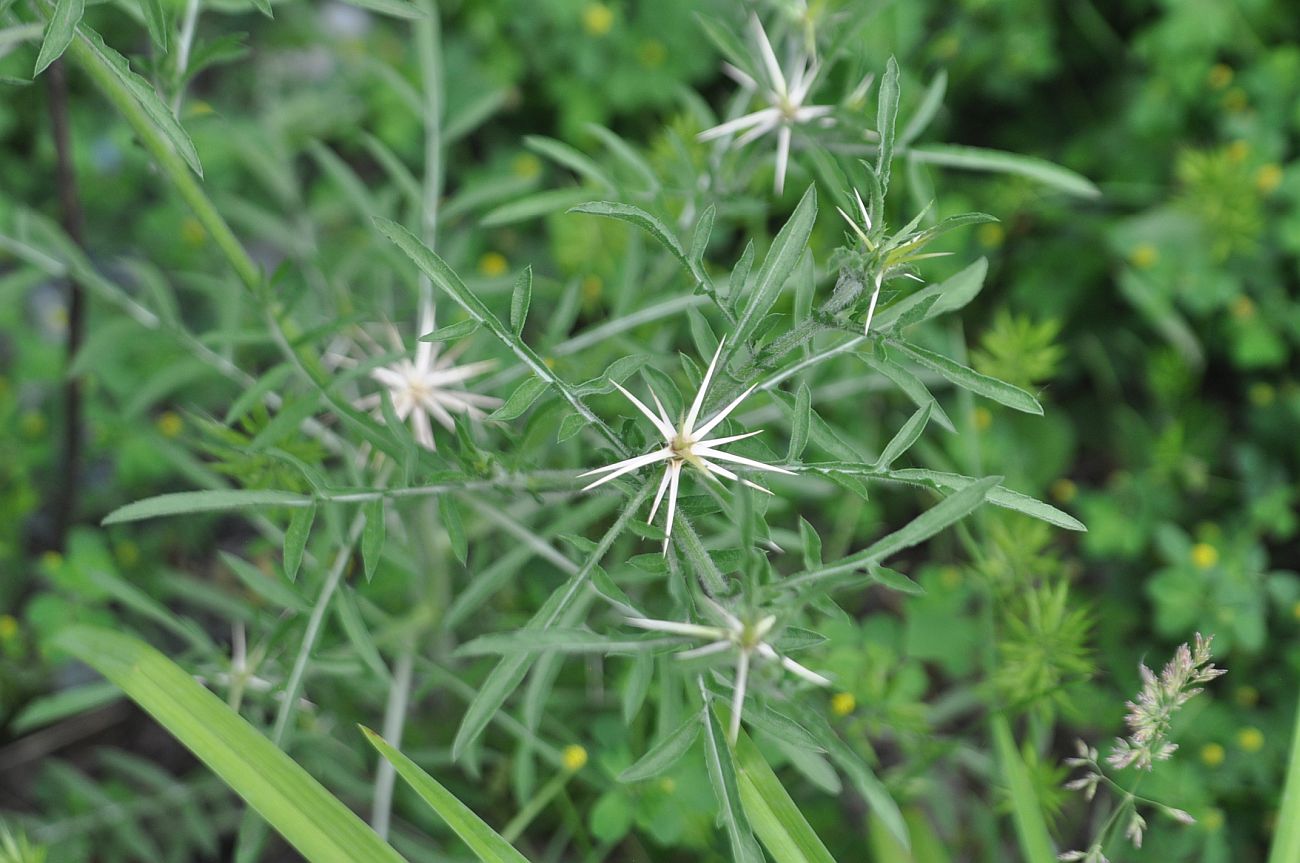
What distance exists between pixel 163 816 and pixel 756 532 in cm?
138

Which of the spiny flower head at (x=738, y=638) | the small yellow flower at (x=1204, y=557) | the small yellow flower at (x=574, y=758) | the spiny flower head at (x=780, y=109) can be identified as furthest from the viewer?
the small yellow flower at (x=1204, y=557)

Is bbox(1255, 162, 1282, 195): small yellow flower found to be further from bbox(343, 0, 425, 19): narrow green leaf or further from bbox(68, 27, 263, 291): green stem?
bbox(68, 27, 263, 291): green stem

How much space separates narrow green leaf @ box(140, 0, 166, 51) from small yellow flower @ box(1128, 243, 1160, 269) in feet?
5.82

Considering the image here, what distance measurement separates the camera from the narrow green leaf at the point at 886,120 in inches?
33.4

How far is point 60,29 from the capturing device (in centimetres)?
79

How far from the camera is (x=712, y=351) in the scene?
0.93 metres

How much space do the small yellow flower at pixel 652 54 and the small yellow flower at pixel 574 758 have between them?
4.78 feet

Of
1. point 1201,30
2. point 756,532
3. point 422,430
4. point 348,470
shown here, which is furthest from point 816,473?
point 1201,30

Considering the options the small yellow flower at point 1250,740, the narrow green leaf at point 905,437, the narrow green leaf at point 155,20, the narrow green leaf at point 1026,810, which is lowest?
the small yellow flower at point 1250,740

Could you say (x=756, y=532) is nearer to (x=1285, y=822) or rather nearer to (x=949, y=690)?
(x=1285, y=822)

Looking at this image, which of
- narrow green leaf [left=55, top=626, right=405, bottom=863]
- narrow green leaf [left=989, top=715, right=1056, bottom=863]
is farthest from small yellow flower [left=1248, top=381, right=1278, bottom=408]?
narrow green leaf [left=55, top=626, right=405, bottom=863]

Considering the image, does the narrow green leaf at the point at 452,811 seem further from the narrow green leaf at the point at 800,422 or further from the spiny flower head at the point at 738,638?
the narrow green leaf at the point at 800,422

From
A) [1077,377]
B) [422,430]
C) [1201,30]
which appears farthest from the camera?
[1077,377]

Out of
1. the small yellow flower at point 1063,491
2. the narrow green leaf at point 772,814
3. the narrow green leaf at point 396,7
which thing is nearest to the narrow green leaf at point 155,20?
the narrow green leaf at point 396,7
